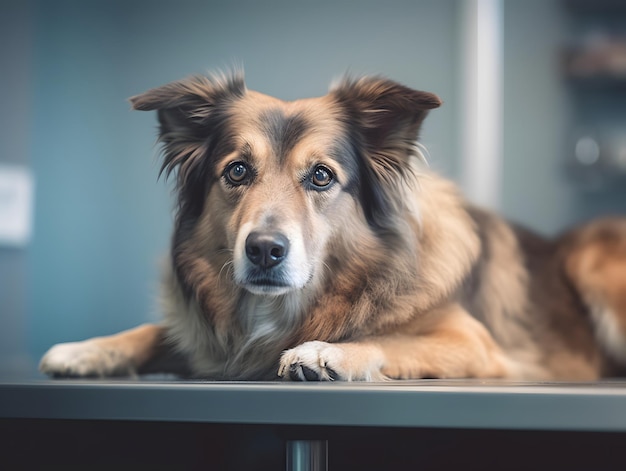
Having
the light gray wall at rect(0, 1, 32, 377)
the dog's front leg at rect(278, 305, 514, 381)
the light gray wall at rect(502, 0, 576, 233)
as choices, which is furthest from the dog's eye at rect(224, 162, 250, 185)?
the light gray wall at rect(502, 0, 576, 233)

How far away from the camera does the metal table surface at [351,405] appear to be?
83cm

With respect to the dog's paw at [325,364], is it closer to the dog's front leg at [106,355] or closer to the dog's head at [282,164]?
the dog's head at [282,164]

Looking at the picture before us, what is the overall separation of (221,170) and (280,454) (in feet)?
1.81

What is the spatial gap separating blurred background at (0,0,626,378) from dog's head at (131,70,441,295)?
1006 mm

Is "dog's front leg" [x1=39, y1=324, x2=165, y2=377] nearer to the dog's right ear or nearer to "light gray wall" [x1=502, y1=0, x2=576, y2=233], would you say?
the dog's right ear

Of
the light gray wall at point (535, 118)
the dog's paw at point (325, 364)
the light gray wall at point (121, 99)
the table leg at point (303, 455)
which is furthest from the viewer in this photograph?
the light gray wall at point (535, 118)

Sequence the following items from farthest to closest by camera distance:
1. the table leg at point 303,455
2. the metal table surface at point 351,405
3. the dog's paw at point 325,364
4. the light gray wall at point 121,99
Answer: the light gray wall at point 121,99, the dog's paw at point 325,364, the table leg at point 303,455, the metal table surface at point 351,405

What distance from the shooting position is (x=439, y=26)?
2389 mm

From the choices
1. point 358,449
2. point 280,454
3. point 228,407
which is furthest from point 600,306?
point 228,407

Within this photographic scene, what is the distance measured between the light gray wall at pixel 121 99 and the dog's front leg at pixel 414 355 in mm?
992

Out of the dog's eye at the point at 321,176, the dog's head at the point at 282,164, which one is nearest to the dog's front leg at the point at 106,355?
the dog's head at the point at 282,164

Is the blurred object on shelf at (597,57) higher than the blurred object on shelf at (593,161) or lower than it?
higher

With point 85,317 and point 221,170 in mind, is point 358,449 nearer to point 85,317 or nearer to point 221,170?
point 221,170

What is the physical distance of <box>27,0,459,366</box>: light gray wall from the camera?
2.33 metres
